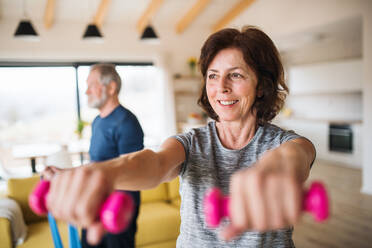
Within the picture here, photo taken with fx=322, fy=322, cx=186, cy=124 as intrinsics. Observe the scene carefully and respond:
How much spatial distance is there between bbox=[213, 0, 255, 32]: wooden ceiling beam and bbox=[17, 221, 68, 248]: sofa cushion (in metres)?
6.20

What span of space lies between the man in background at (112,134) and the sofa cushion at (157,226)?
89 centimetres

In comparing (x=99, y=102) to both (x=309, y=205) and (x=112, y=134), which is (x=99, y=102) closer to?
(x=112, y=134)

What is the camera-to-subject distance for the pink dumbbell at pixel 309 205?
1.20ft

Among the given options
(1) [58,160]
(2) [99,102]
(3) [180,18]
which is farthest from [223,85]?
(3) [180,18]

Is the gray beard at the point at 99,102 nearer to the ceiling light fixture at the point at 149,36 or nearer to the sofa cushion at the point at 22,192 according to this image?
the sofa cushion at the point at 22,192

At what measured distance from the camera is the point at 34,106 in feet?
22.8

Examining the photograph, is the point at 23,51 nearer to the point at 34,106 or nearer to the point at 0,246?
the point at 34,106

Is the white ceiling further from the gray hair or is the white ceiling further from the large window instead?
the gray hair

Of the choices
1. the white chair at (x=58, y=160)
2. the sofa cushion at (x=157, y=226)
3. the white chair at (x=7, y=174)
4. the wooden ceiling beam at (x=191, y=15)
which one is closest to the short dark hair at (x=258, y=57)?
the sofa cushion at (x=157, y=226)

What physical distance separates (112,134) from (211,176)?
3.99 feet

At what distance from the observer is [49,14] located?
643 cm

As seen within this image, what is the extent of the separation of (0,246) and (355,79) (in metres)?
7.18

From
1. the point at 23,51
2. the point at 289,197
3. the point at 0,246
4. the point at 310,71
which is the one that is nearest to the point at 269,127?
the point at 289,197

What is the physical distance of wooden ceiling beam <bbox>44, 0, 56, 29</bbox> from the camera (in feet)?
20.2
